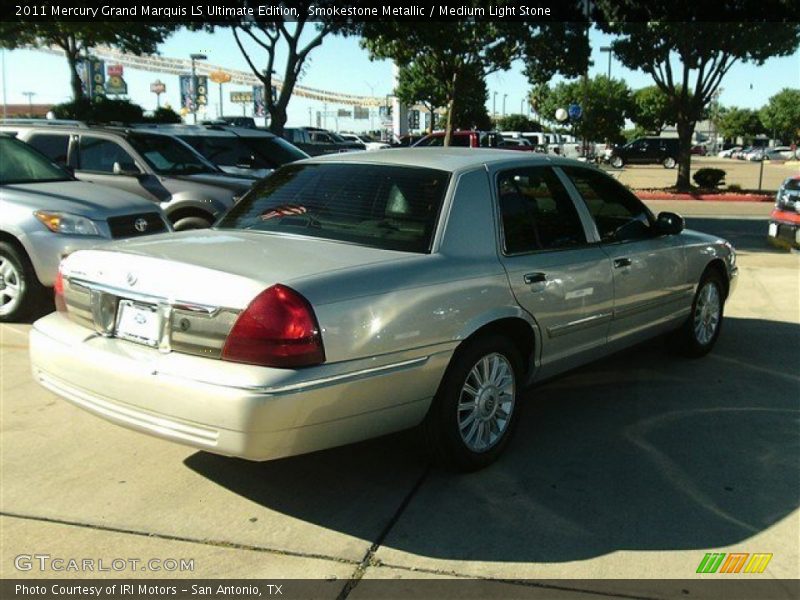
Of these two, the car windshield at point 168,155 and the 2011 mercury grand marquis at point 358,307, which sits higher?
the car windshield at point 168,155

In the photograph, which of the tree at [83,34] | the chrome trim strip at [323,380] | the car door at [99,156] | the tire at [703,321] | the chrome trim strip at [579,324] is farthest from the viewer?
the tree at [83,34]

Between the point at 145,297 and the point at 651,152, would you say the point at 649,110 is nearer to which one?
the point at 651,152

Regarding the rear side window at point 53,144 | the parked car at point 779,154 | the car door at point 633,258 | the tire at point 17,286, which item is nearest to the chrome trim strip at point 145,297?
the car door at point 633,258

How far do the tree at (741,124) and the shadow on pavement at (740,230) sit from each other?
95795 mm

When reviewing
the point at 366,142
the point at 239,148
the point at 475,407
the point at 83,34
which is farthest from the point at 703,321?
the point at 366,142

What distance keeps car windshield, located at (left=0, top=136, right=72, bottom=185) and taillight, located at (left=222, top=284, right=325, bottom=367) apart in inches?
206

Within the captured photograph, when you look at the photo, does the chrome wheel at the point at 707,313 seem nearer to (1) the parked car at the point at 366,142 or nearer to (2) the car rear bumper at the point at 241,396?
(2) the car rear bumper at the point at 241,396

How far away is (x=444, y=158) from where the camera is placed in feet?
15.0

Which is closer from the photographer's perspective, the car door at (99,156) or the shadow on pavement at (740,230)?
the car door at (99,156)

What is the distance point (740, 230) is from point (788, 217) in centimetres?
472

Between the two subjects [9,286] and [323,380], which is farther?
[9,286]

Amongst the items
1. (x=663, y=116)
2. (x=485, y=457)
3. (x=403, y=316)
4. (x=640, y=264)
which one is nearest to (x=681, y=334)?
(x=640, y=264)

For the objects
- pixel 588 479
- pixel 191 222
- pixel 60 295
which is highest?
pixel 60 295

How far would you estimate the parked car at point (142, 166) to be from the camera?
938 centimetres
